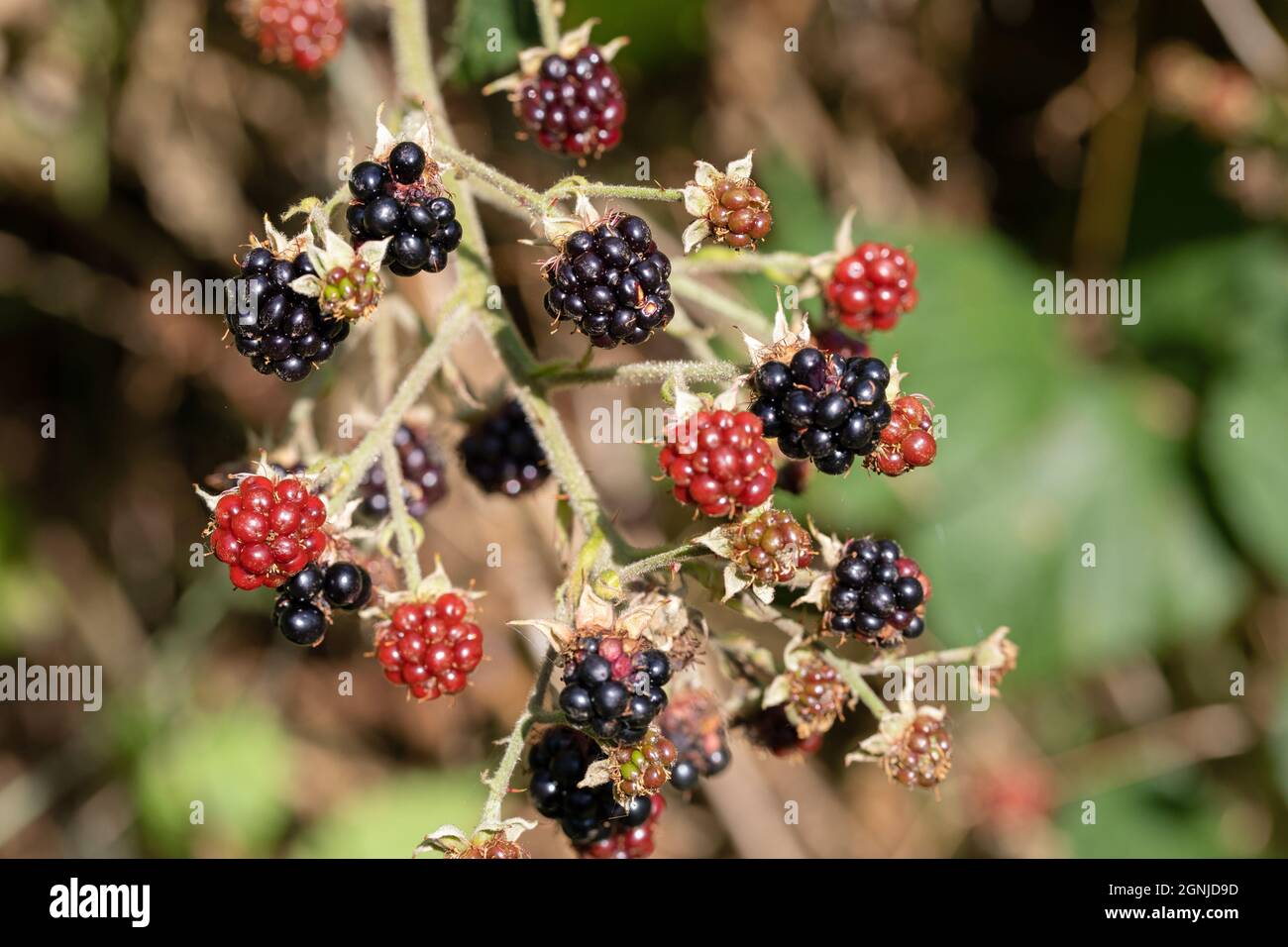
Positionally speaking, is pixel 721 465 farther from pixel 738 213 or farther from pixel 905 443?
pixel 738 213

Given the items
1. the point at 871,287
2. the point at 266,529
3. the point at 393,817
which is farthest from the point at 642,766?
the point at 393,817

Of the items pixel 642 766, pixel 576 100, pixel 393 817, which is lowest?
pixel 393 817

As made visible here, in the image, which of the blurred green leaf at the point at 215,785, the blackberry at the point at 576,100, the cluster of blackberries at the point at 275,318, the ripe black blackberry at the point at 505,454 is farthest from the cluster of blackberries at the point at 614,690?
the blurred green leaf at the point at 215,785

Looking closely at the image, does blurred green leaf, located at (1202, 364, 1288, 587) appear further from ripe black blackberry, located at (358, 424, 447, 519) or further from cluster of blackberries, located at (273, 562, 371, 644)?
cluster of blackberries, located at (273, 562, 371, 644)

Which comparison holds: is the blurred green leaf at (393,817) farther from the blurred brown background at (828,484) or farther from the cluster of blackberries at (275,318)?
the cluster of blackberries at (275,318)
